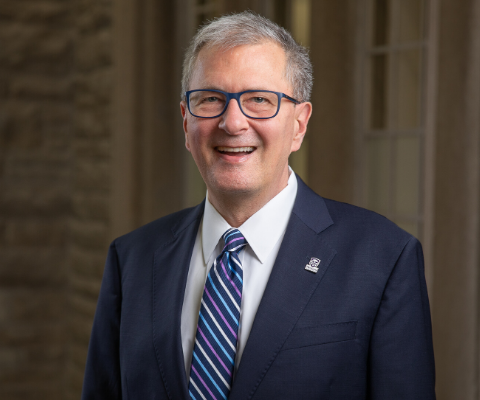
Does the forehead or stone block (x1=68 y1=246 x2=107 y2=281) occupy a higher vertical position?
the forehead

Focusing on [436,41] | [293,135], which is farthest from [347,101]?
[293,135]

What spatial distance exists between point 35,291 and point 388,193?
2.40 metres

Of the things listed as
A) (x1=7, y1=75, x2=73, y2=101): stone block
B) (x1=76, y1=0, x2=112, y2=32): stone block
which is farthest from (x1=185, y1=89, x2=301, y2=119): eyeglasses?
(x1=7, y1=75, x2=73, y2=101): stone block

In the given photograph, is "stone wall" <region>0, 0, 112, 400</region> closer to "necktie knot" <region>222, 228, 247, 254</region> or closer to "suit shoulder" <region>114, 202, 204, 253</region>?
"suit shoulder" <region>114, 202, 204, 253</region>

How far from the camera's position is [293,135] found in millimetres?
1341

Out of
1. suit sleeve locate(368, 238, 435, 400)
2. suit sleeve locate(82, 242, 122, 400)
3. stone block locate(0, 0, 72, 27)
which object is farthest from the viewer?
stone block locate(0, 0, 72, 27)

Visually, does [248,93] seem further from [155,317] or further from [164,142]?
[164,142]

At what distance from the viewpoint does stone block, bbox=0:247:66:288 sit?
3635 millimetres

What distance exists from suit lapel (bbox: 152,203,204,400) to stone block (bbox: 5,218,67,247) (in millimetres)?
2491

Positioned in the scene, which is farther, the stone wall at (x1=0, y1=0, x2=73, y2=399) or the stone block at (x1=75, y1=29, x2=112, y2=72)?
the stone wall at (x1=0, y1=0, x2=73, y2=399)

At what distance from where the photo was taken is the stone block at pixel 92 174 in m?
3.52

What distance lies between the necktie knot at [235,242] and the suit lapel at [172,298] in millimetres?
124

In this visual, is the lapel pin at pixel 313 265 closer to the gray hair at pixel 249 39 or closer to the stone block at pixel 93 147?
the gray hair at pixel 249 39

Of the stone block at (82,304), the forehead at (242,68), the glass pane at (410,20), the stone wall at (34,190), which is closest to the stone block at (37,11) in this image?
the stone wall at (34,190)
